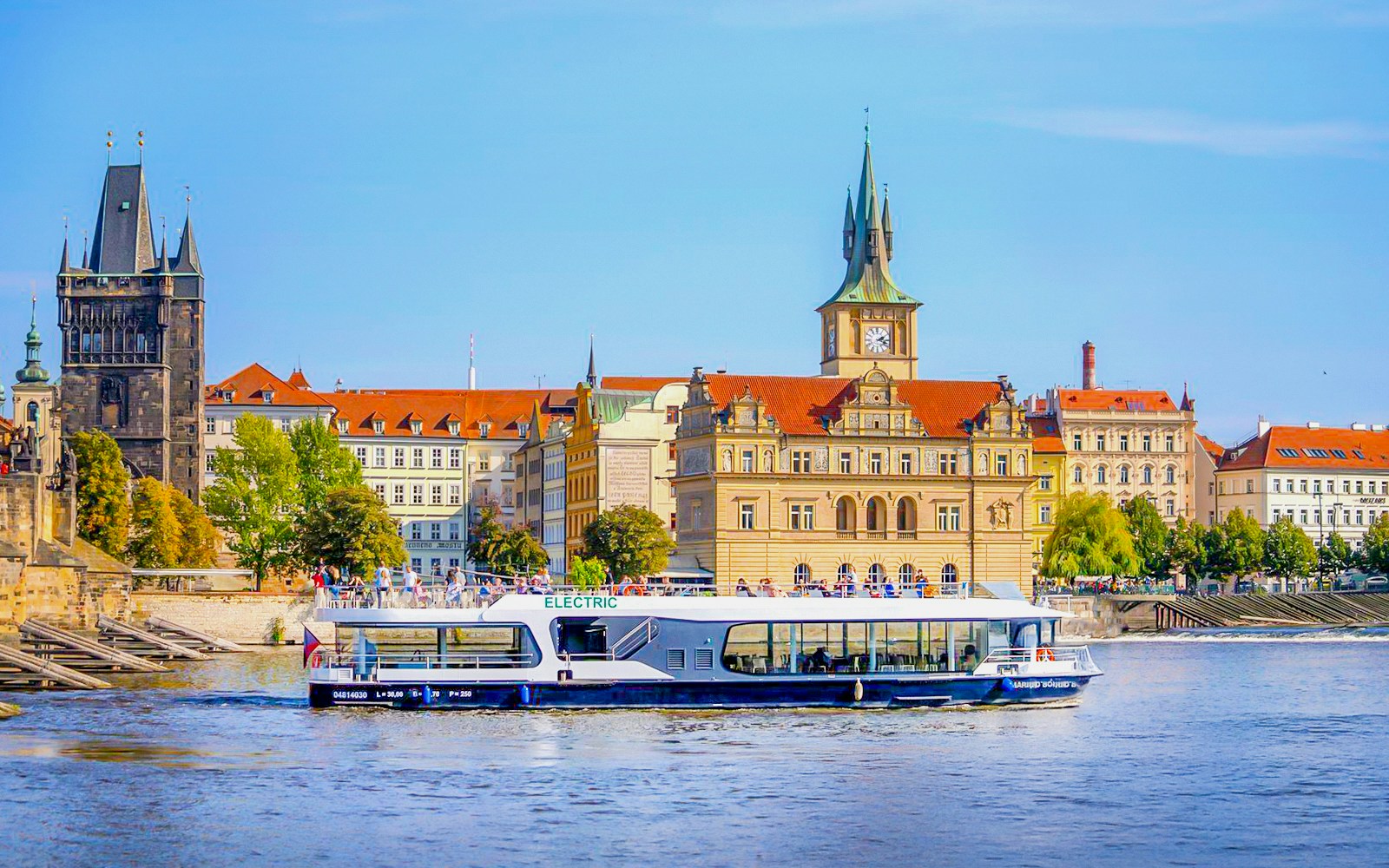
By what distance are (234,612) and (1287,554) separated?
70.7 meters

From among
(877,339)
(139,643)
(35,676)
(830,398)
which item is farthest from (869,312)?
(35,676)

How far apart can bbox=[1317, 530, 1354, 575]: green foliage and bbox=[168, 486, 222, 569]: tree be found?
68990 mm

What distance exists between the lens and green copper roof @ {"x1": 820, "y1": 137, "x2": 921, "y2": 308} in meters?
138

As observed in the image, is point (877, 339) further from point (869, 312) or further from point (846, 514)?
point (846, 514)

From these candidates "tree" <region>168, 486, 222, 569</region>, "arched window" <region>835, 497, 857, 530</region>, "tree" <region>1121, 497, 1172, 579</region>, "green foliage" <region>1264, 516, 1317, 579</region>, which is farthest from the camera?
"green foliage" <region>1264, 516, 1317, 579</region>

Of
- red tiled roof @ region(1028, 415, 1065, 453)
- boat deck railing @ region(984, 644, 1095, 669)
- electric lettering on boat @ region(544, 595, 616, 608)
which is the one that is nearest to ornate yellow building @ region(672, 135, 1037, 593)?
A: red tiled roof @ region(1028, 415, 1065, 453)

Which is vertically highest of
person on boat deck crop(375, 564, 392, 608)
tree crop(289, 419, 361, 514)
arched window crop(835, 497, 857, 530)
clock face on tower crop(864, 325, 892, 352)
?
clock face on tower crop(864, 325, 892, 352)

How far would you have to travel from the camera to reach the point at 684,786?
136 feet

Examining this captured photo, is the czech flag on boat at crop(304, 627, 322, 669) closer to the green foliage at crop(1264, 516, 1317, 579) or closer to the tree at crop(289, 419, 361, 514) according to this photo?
the tree at crop(289, 419, 361, 514)

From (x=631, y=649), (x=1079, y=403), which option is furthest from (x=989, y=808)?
(x=1079, y=403)

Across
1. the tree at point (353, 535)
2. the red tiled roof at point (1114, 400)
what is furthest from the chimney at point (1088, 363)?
the tree at point (353, 535)

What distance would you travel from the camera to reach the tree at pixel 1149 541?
137375mm

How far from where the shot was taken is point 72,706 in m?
56.8

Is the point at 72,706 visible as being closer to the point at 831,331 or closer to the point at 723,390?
the point at 723,390
